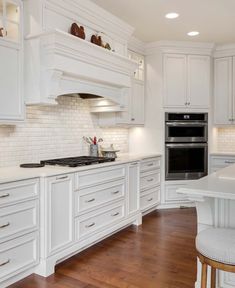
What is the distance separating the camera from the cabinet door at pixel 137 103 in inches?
186

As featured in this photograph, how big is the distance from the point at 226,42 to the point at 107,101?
7.94ft

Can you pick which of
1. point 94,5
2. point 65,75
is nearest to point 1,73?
point 65,75

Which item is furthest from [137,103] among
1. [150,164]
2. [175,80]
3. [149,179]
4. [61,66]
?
[61,66]

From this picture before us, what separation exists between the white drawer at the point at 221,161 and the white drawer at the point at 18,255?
3.49 metres

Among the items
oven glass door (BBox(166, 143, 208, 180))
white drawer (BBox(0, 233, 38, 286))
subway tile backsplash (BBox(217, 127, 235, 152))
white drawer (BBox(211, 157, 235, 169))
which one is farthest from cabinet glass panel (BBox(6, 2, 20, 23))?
subway tile backsplash (BBox(217, 127, 235, 152))

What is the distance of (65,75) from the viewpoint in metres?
3.07

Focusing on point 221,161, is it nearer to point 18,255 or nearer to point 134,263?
point 134,263

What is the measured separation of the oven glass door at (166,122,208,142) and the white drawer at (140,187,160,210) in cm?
87

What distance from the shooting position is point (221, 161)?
5.09m

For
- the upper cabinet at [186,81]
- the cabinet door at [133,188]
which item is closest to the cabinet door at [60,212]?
the cabinet door at [133,188]

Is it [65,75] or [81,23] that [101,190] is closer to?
[65,75]

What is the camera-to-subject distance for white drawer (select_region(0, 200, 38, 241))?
2350 millimetres

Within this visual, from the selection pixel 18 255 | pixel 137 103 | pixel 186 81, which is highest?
pixel 186 81

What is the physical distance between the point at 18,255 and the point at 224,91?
4204 mm
